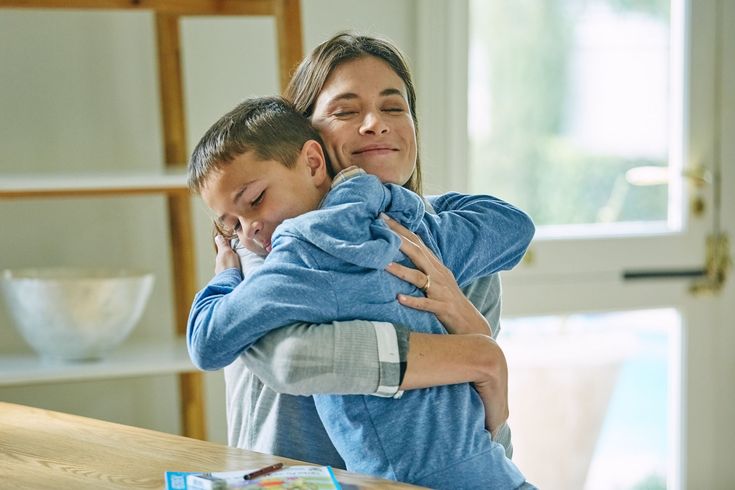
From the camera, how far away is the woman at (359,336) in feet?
3.81

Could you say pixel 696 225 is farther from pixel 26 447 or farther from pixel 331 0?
pixel 26 447

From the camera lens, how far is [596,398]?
300 centimetres

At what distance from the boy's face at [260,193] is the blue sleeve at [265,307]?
127 mm

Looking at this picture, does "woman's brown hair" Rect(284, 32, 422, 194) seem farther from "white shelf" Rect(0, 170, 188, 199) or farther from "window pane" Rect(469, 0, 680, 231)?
"window pane" Rect(469, 0, 680, 231)

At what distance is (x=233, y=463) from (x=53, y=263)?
4.59ft

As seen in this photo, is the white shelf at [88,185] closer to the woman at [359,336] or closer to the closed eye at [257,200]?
the woman at [359,336]

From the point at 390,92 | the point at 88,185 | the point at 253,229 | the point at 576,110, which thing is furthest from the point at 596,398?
the point at 253,229

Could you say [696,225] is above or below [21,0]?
below

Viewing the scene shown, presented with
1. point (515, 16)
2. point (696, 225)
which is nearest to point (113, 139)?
point (515, 16)

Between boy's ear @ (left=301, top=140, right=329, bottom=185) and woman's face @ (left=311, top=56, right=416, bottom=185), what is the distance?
0.18 feet

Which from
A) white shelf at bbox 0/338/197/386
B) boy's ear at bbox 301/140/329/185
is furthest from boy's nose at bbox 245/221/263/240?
white shelf at bbox 0/338/197/386

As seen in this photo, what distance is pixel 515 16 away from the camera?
9.29ft

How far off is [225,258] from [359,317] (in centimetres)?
33

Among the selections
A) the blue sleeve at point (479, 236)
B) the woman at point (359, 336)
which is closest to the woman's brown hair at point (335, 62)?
the woman at point (359, 336)
